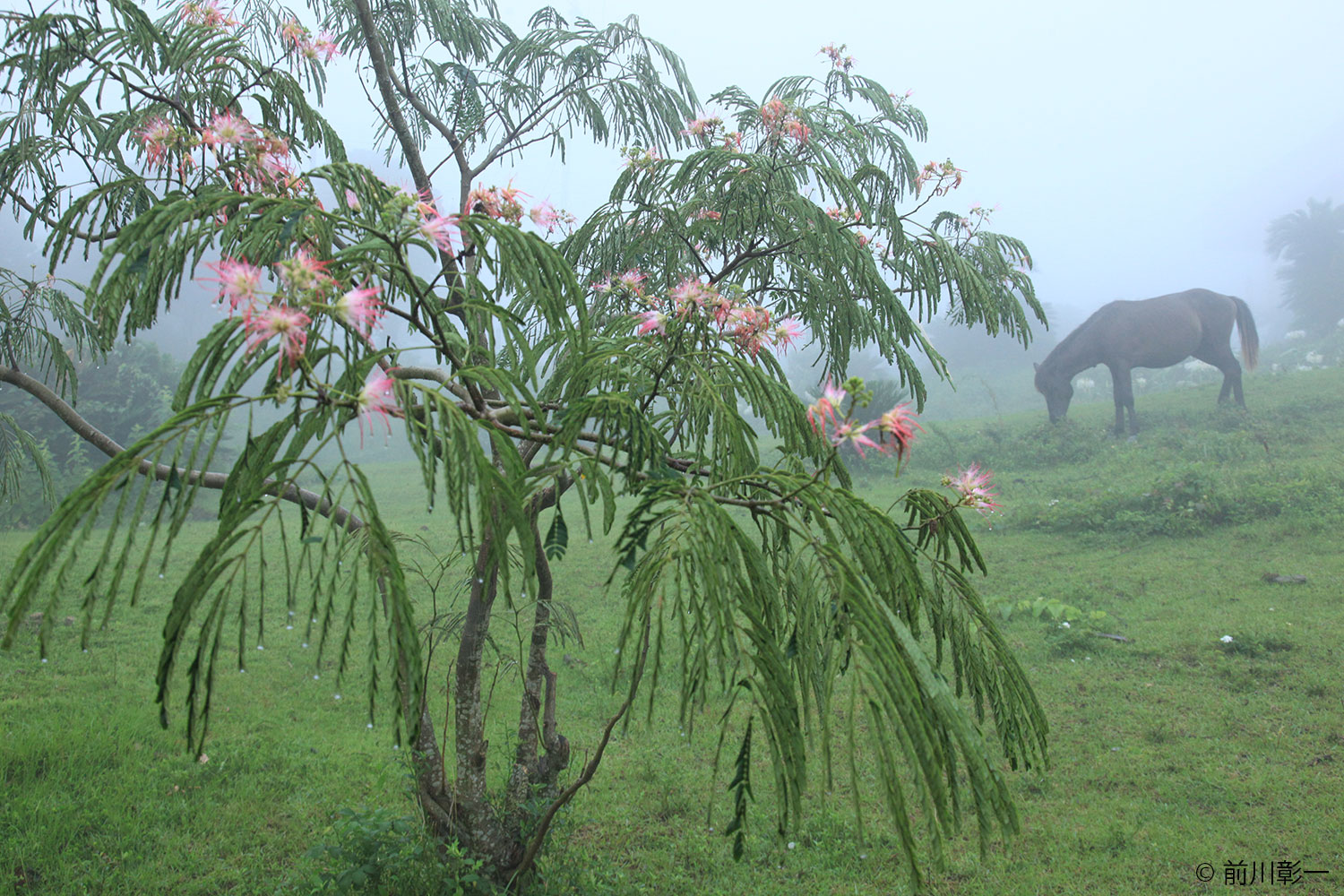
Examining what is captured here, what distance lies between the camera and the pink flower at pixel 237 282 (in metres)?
0.88

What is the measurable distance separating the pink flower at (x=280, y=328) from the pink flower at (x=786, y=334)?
121cm

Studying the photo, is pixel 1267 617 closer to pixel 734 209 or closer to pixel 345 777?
pixel 734 209

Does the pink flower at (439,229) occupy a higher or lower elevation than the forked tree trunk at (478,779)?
higher

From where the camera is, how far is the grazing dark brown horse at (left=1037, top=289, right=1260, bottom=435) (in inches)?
499

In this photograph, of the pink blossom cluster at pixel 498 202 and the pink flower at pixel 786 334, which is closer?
the pink blossom cluster at pixel 498 202

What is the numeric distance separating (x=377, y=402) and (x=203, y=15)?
6.80 ft

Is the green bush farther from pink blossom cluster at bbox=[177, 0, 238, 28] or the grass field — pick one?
pink blossom cluster at bbox=[177, 0, 238, 28]

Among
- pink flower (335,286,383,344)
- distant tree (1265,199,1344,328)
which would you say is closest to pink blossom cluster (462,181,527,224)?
pink flower (335,286,383,344)

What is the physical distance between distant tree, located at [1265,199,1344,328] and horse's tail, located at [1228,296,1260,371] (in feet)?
53.0

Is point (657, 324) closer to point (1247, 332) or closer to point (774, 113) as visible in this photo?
point (774, 113)

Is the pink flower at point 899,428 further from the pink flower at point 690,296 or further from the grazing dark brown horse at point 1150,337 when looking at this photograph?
the grazing dark brown horse at point 1150,337

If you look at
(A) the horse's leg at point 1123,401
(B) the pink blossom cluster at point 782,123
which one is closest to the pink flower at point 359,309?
(B) the pink blossom cluster at point 782,123

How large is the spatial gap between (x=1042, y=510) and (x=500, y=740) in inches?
247

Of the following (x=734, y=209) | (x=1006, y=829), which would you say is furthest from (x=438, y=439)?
(x=734, y=209)
